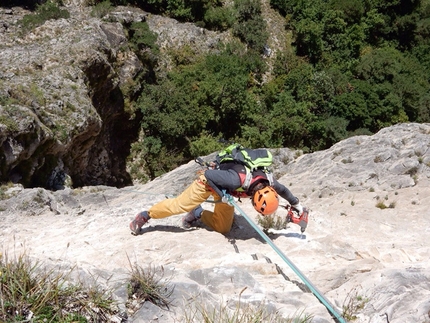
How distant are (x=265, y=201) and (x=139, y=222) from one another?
1.94 m

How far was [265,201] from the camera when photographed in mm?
5062

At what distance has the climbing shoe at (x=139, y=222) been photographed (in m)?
6.01

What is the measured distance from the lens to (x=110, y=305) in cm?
318

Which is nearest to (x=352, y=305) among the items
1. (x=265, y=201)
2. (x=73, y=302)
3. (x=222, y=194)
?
(x=265, y=201)

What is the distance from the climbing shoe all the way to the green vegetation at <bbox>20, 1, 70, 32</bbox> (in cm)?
1276

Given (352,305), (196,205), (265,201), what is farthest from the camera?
(196,205)

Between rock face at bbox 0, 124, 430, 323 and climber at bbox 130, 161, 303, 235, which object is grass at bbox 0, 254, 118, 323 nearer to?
rock face at bbox 0, 124, 430, 323

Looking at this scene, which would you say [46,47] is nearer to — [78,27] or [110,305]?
[78,27]

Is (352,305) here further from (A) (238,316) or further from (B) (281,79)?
(B) (281,79)

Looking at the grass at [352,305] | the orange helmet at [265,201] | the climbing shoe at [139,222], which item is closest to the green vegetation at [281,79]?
the climbing shoe at [139,222]

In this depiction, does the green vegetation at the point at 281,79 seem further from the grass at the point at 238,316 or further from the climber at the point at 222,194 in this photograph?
the grass at the point at 238,316

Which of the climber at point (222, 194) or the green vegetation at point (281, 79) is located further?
the green vegetation at point (281, 79)

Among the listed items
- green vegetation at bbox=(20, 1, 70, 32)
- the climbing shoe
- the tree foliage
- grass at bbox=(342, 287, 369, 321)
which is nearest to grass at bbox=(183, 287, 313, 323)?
grass at bbox=(342, 287, 369, 321)

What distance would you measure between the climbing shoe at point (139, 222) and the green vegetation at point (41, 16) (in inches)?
502
